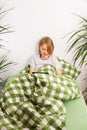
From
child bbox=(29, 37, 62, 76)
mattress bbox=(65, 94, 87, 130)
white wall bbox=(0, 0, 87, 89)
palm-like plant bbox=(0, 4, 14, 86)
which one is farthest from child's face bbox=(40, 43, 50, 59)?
mattress bbox=(65, 94, 87, 130)

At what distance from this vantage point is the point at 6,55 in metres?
2.72

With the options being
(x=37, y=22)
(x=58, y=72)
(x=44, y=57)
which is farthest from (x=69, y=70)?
(x=37, y=22)

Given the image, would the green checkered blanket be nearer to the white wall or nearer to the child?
the child

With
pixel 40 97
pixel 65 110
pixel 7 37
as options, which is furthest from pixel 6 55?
pixel 65 110

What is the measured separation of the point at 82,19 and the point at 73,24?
0.39 ft

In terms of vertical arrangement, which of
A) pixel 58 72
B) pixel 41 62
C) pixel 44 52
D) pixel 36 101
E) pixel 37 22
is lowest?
pixel 36 101

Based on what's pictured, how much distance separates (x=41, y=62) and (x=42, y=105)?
0.77 m

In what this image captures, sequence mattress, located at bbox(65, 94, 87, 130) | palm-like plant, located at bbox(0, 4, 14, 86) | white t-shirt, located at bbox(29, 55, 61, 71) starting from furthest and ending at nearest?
white t-shirt, located at bbox(29, 55, 61, 71) < palm-like plant, located at bbox(0, 4, 14, 86) < mattress, located at bbox(65, 94, 87, 130)

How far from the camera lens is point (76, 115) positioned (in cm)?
200

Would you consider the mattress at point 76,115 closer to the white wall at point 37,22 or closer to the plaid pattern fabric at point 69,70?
the plaid pattern fabric at point 69,70

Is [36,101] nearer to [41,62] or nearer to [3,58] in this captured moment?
[41,62]

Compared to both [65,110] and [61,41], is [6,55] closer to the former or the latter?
[61,41]

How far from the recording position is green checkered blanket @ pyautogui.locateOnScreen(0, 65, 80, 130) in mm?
1851

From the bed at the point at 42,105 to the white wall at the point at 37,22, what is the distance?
1.14 feet
